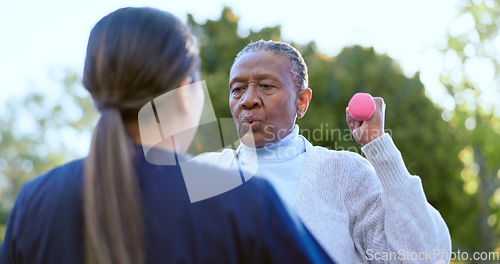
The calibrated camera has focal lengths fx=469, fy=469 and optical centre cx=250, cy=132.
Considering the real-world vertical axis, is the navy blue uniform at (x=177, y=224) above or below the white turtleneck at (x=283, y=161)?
above

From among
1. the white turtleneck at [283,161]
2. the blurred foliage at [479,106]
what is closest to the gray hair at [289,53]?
the white turtleneck at [283,161]

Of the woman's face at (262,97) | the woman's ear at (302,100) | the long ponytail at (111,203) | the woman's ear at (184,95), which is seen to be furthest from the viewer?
the woman's ear at (302,100)

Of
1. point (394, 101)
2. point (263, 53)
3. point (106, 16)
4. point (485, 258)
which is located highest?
point (106, 16)

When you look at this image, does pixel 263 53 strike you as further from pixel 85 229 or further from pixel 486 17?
pixel 486 17

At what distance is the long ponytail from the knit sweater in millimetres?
984

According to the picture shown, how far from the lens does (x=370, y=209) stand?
206 cm

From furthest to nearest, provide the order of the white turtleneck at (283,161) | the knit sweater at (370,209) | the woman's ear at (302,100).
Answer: the woman's ear at (302,100)
the white turtleneck at (283,161)
the knit sweater at (370,209)

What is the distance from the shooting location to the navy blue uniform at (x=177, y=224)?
48.8 inches

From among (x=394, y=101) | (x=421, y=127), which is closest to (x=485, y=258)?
(x=421, y=127)

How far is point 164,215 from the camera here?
4.11 ft

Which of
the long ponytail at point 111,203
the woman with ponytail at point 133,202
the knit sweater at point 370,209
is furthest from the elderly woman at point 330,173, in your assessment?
the long ponytail at point 111,203

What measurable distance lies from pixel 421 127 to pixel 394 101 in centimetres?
109

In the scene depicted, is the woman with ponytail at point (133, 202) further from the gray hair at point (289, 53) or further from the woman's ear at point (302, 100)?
the woman's ear at point (302, 100)

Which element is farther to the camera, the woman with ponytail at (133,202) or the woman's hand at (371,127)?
the woman's hand at (371,127)
